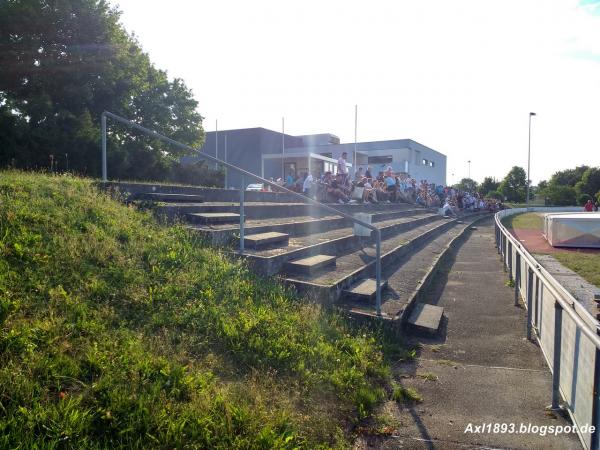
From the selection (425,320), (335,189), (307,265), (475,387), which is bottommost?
(475,387)

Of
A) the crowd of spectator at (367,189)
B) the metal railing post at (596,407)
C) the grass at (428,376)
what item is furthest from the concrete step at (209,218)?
the crowd of spectator at (367,189)

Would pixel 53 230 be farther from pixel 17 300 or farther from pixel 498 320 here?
pixel 498 320

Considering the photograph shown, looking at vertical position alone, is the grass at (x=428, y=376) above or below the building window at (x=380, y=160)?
below

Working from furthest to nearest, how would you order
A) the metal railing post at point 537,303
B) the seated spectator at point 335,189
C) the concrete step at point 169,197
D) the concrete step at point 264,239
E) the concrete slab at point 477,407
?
the seated spectator at point 335,189 < the concrete step at point 169,197 < the concrete step at point 264,239 < the metal railing post at point 537,303 < the concrete slab at point 477,407

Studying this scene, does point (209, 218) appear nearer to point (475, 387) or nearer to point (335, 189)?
point (475, 387)

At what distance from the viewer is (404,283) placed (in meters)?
7.03

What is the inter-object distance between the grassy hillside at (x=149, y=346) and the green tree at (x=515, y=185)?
7388 centimetres

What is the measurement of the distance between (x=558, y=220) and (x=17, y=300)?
1602 centimetres

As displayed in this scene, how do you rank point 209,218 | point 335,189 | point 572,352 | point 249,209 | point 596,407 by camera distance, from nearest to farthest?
point 596,407 → point 572,352 → point 209,218 → point 249,209 → point 335,189

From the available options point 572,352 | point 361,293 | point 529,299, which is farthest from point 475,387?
point 529,299

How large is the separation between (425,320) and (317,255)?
6.56 ft

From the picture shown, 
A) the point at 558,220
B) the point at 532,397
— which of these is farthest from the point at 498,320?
the point at 558,220

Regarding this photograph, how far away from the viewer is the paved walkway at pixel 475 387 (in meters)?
3.16

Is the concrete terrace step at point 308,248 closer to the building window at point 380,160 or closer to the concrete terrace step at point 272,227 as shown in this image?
the concrete terrace step at point 272,227
